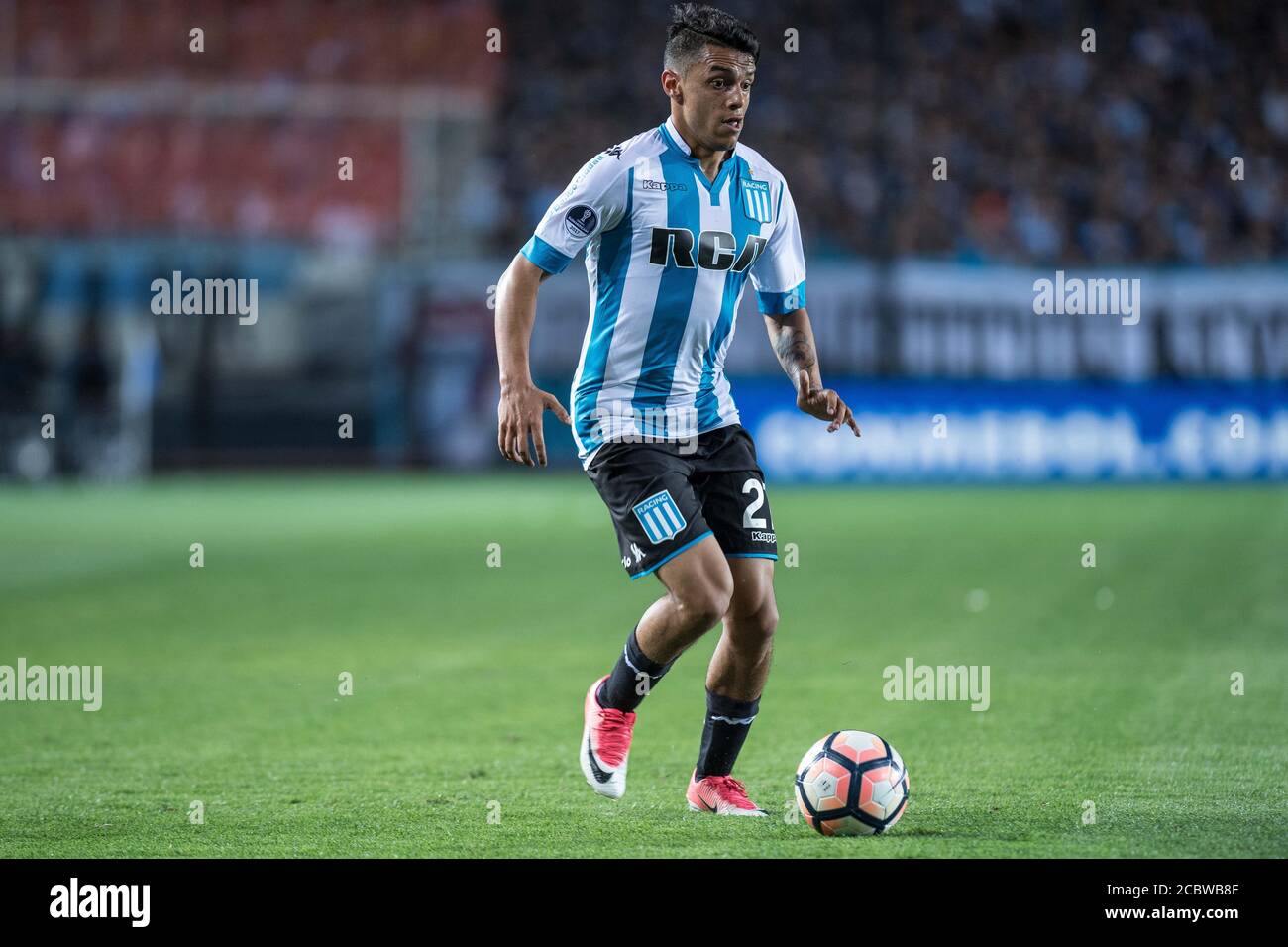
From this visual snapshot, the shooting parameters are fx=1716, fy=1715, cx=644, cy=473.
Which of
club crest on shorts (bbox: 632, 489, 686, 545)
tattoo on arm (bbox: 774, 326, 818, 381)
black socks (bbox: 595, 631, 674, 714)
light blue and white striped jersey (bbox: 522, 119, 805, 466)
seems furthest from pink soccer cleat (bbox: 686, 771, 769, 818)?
tattoo on arm (bbox: 774, 326, 818, 381)

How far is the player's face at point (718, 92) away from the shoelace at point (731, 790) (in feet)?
6.53

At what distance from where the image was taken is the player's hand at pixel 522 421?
496 centimetres

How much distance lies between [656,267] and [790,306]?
0.59m

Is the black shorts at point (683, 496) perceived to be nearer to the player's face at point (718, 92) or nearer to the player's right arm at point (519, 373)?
the player's right arm at point (519, 373)

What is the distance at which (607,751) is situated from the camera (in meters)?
5.40

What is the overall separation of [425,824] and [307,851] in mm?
469

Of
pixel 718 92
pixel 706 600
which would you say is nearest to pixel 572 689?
pixel 706 600

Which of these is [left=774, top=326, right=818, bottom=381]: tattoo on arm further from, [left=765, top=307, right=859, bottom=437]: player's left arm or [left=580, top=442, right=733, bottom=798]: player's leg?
[left=580, top=442, right=733, bottom=798]: player's leg

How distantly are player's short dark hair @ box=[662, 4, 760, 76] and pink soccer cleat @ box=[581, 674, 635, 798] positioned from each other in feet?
6.66

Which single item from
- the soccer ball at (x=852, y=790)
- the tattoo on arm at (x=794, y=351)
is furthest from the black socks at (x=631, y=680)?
the tattoo on arm at (x=794, y=351)

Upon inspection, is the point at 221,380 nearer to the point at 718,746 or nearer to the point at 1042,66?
the point at 1042,66

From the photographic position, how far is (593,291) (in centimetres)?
547

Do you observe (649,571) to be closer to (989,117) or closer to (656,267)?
(656,267)

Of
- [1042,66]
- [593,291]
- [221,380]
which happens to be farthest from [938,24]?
[593,291]
